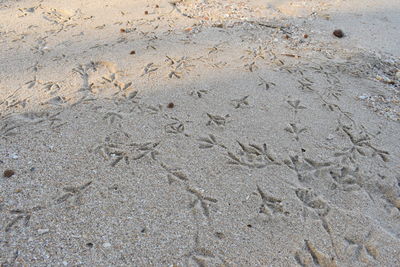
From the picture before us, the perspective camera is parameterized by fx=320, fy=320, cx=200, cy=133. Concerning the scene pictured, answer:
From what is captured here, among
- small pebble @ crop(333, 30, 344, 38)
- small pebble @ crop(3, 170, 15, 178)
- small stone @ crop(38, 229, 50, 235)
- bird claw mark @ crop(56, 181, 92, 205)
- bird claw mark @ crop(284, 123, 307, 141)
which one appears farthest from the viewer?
small pebble @ crop(333, 30, 344, 38)

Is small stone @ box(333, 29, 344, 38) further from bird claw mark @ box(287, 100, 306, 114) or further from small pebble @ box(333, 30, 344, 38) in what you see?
bird claw mark @ box(287, 100, 306, 114)

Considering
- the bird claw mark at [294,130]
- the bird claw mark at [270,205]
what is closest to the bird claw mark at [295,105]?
the bird claw mark at [294,130]

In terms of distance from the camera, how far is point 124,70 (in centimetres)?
318

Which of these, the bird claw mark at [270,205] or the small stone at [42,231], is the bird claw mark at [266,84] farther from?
the small stone at [42,231]

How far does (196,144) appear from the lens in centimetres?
238

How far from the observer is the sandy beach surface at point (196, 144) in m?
1.76

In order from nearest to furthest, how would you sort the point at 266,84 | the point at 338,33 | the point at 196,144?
the point at 196,144, the point at 266,84, the point at 338,33

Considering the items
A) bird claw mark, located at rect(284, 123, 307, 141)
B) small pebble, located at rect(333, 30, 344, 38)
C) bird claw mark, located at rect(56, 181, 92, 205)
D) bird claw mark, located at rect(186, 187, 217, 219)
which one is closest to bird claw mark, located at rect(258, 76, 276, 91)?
bird claw mark, located at rect(284, 123, 307, 141)

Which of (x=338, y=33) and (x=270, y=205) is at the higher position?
(x=338, y=33)

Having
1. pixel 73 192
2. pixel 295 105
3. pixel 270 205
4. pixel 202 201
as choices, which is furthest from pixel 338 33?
pixel 73 192

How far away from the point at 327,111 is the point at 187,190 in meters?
1.50

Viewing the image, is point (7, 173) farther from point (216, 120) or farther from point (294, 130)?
point (294, 130)

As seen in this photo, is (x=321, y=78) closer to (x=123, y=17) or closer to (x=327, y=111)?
(x=327, y=111)

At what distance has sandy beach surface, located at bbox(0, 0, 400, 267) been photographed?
1.76 meters
